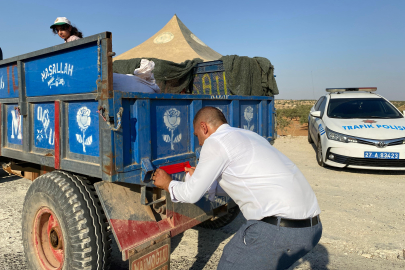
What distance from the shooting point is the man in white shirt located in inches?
68.2

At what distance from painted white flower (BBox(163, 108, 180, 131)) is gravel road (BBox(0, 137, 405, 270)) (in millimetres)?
1427

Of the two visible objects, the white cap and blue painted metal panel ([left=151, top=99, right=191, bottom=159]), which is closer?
blue painted metal panel ([left=151, top=99, right=191, bottom=159])

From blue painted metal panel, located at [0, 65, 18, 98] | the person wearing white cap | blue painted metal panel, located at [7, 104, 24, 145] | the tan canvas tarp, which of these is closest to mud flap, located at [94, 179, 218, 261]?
blue painted metal panel, located at [7, 104, 24, 145]

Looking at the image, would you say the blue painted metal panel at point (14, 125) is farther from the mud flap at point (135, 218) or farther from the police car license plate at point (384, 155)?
the police car license plate at point (384, 155)

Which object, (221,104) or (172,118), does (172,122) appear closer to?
(172,118)

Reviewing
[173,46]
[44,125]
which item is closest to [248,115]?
[44,125]

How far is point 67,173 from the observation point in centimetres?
258

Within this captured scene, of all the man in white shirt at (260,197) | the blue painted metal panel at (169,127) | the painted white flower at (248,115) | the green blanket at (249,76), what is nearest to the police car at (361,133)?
the green blanket at (249,76)

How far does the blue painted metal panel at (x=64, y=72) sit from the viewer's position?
2281 millimetres

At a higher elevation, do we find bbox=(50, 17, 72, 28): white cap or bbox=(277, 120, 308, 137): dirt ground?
bbox=(50, 17, 72, 28): white cap

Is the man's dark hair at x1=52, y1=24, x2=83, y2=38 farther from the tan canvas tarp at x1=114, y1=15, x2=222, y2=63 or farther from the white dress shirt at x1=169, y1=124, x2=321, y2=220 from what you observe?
the tan canvas tarp at x1=114, y1=15, x2=222, y2=63

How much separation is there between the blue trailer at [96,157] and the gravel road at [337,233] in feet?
2.13

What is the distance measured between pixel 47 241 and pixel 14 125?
4.35ft

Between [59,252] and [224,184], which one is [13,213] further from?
[224,184]
